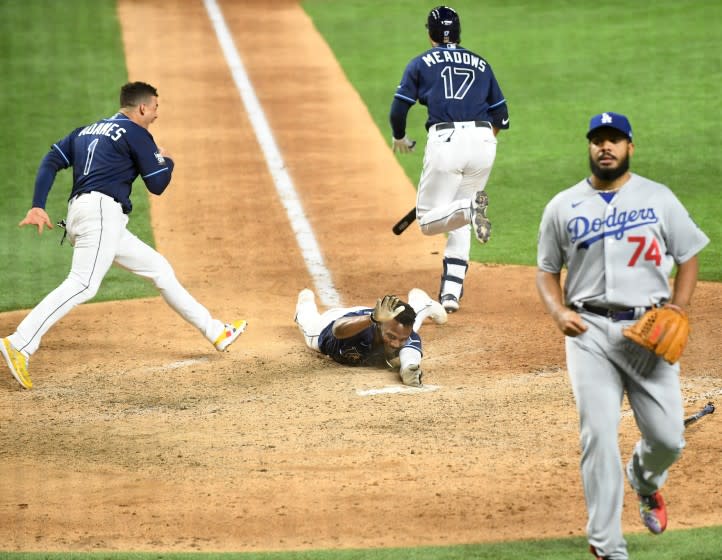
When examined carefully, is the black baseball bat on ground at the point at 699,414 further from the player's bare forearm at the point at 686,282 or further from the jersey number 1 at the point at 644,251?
the jersey number 1 at the point at 644,251

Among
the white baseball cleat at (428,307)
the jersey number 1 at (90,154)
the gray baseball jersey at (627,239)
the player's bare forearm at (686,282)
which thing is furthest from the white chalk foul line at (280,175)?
the player's bare forearm at (686,282)

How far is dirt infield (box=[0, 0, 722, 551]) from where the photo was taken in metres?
6.00

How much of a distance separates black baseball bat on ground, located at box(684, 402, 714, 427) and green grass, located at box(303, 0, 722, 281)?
3.41 m

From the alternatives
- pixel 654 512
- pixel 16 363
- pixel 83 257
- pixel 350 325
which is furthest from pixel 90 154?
pixel 654 512

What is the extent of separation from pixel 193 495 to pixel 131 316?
3.81 meters

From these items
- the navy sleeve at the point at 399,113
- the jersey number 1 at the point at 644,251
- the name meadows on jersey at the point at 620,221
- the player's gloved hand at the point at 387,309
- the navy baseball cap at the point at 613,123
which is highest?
the navy baseball cap at the point at 613,123

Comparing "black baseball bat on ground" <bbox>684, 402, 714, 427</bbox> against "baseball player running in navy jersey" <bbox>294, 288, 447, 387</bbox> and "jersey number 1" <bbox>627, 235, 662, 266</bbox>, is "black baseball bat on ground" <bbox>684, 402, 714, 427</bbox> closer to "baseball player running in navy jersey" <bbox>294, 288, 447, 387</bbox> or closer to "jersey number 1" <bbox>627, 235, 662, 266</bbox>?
"baseball player running in navy jersey" <bbox>294, 288, 447, 387</bbox>

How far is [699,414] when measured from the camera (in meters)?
6.90

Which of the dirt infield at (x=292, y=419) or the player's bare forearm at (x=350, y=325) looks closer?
→ the dirt infield at (x=292, y=419)

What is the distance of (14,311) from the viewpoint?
10156 mm

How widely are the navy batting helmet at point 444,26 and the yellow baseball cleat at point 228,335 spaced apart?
262cm

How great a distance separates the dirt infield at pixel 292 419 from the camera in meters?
6.00

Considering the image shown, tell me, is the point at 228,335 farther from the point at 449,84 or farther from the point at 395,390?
the point at 449,84

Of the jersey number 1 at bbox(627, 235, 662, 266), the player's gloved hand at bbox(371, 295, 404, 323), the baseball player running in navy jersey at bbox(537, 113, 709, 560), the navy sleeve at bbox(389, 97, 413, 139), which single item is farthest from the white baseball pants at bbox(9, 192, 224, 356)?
the jersey number 1 at bbox(627, 235, 662, 266)
